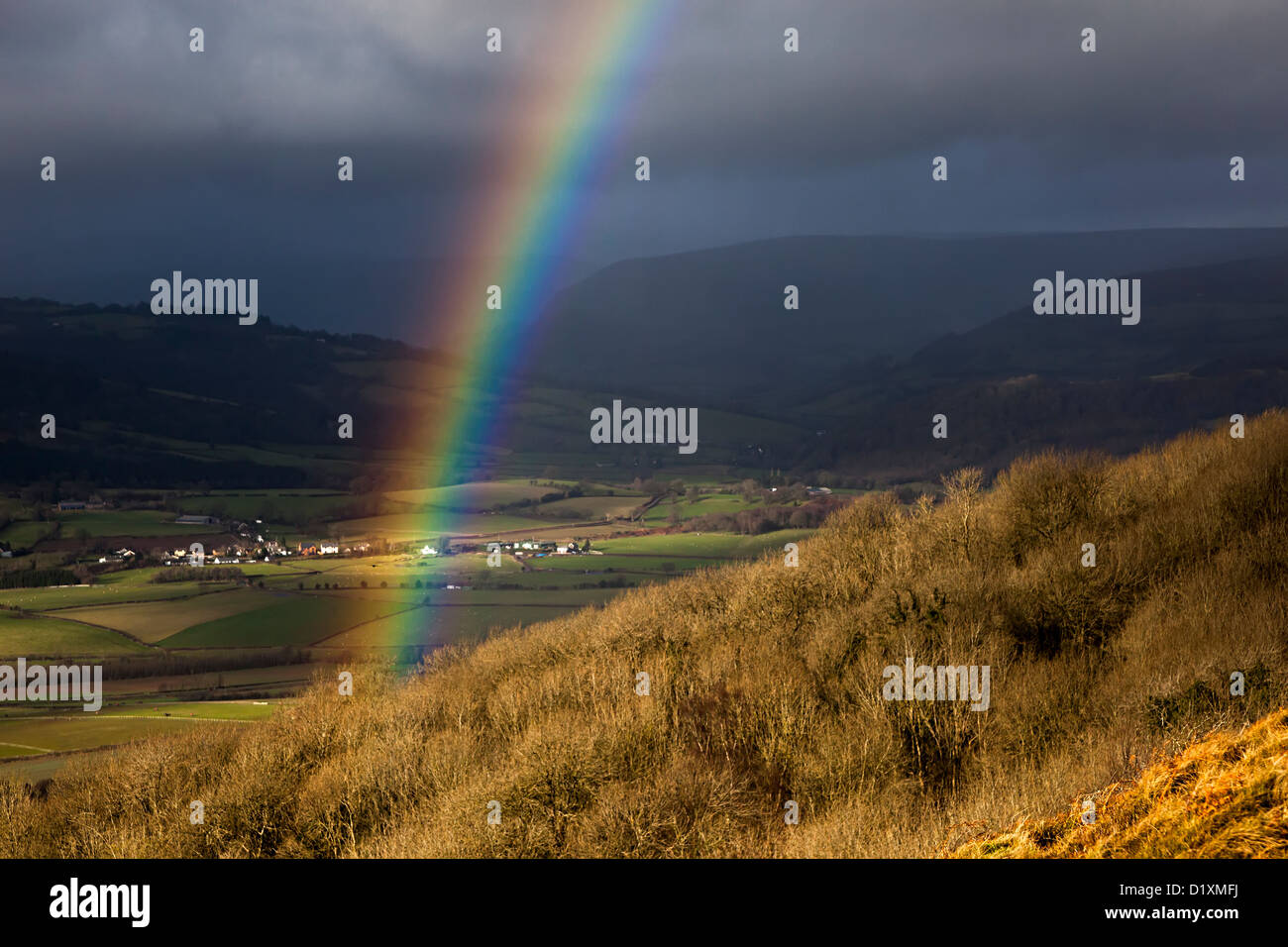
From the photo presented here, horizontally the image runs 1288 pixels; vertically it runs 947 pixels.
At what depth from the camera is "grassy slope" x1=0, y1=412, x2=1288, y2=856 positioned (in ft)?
81.6

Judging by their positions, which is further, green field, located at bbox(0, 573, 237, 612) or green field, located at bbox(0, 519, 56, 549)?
green field, located at bbox(0, 519, 56, 549)

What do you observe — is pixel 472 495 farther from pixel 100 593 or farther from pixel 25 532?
pixel 100 593

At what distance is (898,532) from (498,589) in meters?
58.5

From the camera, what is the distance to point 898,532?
5181cm

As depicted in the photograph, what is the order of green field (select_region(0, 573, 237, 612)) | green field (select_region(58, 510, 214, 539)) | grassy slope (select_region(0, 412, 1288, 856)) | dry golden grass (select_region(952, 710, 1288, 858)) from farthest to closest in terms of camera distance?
1. green field (select_region(58, 510, 214, 539))
2. green field (select_region(0, 573, 237, 612))
3. grassy slope (select_region(0, 412, 1288, 856))
4. dry golden grass (select_region(952, 710, 1288, 858))

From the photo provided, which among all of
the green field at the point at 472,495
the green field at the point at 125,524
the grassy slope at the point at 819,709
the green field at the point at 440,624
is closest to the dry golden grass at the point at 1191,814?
the grassy slope at the point at 819,709

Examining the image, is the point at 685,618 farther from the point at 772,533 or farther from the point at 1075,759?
the point at 772,533

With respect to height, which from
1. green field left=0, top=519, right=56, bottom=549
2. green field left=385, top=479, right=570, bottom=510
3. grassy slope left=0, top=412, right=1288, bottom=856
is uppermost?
green field left=385, top=479, right=570, bottom=510

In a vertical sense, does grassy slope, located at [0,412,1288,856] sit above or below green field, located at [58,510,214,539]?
below

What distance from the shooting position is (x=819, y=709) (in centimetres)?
3384

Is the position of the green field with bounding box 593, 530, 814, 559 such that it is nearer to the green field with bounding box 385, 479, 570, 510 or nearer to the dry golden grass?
the green field with bounding box 385, 479, 570, 510

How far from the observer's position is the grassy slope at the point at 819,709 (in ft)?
81.6

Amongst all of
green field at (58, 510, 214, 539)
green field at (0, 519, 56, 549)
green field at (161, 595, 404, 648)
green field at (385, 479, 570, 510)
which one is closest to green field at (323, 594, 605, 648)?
green field at (161, 595, 404, 648)
